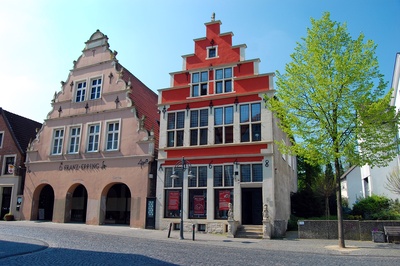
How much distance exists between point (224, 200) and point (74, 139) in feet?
46.5

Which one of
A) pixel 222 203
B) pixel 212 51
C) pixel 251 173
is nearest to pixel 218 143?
pixel 251 173

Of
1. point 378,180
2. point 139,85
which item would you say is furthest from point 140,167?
point 378,180

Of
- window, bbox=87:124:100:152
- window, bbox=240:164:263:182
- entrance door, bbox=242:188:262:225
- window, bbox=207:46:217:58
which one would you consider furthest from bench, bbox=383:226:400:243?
window, bbox=87:124:100:152

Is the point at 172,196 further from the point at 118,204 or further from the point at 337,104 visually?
the point at 337,104

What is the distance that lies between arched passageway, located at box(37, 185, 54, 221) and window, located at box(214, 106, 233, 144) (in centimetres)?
1670

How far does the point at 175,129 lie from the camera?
23.8m

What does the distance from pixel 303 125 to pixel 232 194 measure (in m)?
6.82

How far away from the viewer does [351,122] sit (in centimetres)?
1562

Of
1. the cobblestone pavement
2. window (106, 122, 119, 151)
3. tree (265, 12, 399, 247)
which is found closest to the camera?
the cobblestone pavement

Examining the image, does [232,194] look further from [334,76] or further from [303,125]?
[334,76]

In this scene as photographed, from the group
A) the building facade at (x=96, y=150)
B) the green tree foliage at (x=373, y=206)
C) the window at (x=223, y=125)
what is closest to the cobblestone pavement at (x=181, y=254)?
the window at (x=223, y=125)

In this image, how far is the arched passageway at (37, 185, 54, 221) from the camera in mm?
28781

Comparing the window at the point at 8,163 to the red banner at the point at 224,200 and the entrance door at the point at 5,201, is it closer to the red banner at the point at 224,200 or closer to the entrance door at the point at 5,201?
the entrance door at the point at 5,201

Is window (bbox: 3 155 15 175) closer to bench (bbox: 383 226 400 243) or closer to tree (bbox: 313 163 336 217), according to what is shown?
tree (bbox: 313 163 336 217)
